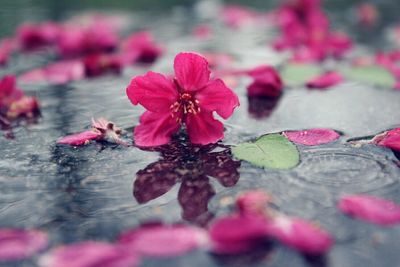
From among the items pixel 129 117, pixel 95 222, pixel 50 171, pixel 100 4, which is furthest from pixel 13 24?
pixel 95 222

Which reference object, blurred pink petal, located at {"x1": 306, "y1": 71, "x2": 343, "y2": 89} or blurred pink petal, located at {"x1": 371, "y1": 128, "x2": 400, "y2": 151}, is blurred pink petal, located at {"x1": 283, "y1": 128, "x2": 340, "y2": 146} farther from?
blurred pink petal, located at {"x1": 306, "y1": 71, "x2": 343, "y2": 89}

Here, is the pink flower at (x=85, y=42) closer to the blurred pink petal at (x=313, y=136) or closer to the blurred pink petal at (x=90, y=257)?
the blurred pink petal at (x=313, y=136)

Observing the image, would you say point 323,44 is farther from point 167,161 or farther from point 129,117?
point 167,161

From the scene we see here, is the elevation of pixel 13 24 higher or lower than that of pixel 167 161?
higher

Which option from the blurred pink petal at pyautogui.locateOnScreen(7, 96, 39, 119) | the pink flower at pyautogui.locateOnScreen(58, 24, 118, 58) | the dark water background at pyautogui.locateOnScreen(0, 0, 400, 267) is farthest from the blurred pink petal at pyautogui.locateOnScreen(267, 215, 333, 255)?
the pink flower at pyautogui.locateOnScreen(58, 24, 118, 58)

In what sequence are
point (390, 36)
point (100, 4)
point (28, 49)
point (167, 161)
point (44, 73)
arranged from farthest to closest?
point (100, 4) < point (390, 36) < point (28, 49) < point (44, 73) < point (167, 161)
